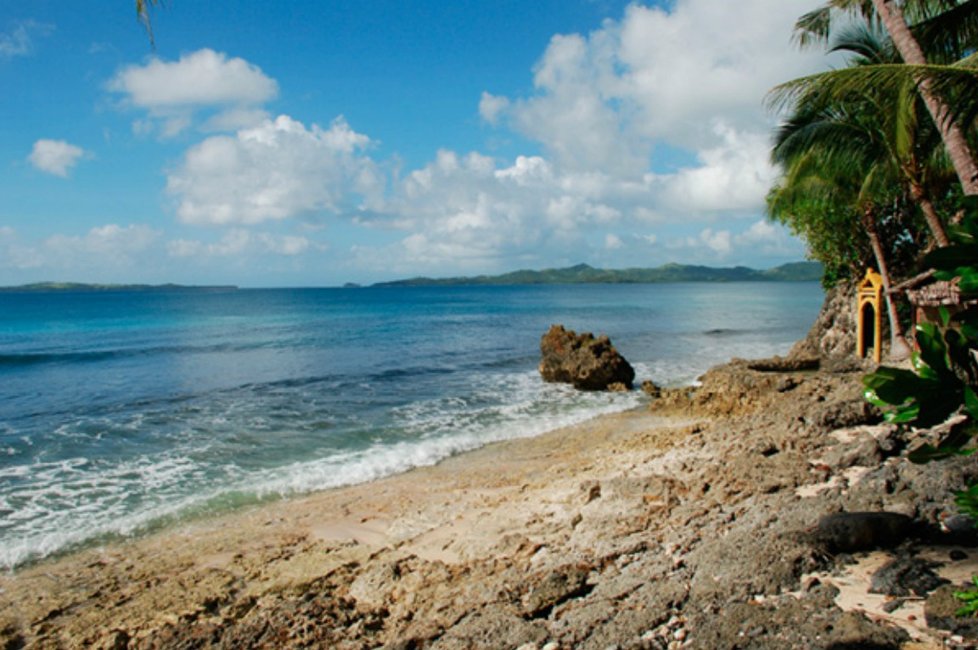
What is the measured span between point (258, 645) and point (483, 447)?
820cm

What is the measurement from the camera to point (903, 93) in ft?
29.8

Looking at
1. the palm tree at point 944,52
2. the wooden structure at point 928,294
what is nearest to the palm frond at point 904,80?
the palm tree at point 944,52

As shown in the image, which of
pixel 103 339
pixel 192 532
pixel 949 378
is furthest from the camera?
pixel 103 339

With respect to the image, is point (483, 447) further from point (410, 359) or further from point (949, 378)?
point (410, 359)

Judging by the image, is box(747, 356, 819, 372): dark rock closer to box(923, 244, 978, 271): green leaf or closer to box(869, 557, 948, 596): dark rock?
box(869, 557, 948, 596): dark rock

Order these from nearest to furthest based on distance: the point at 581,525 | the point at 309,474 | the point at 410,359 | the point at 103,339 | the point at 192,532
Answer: the point at 581,525 → the point at 192,532 → the point at 309,474 → the point at 410,359 → the point at 103,339

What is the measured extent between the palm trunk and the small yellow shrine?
29.1ft

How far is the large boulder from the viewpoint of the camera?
20172 mm

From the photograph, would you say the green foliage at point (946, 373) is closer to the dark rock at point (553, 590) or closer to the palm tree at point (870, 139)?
the dark rock at point (553, 590)

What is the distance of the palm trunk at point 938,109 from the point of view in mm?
9648

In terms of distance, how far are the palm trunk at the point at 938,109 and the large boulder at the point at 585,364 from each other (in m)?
11.4

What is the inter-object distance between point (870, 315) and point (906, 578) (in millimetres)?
18930

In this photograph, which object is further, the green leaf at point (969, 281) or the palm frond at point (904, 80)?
the palm frond at point (904, 80)

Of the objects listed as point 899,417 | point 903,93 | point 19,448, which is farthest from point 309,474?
point 903,93
